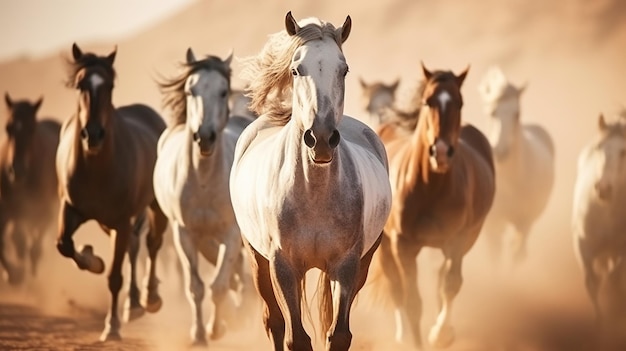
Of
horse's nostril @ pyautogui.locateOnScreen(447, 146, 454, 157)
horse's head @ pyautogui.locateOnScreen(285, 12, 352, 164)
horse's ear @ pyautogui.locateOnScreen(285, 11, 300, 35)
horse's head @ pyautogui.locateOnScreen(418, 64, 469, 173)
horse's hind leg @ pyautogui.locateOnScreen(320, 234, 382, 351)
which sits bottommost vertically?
horse's hind leg @ pyautogui.locateOnScreen(320, 234, 382, 351)

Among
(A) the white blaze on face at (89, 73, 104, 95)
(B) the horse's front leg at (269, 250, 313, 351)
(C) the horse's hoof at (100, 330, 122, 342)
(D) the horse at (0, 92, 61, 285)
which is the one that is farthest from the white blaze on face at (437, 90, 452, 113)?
(D) the horse at (0, 92, 61, 285)

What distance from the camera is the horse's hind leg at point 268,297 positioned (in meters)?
7.40

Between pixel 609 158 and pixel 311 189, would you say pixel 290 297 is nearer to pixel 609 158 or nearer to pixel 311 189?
pixel 311 189

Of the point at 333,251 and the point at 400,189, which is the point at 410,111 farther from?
the point at 333,251

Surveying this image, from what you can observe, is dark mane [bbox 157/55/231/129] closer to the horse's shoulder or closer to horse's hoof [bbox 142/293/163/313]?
horse's hoof [bbox 142/293/163/313]

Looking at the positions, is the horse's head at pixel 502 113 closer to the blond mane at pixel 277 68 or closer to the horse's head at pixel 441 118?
the horse's head at pixel 441 118

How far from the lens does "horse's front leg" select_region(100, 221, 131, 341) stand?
36.3ft

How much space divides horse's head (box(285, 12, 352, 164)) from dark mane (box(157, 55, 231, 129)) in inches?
157

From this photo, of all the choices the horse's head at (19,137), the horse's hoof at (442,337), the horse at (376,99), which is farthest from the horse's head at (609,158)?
the horse's head at (19,137)

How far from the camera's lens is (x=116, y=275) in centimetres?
1118

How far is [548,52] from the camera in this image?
58.0m

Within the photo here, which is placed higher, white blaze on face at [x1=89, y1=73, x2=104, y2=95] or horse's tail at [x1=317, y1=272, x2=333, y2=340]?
white blaze on face at [x1=89, y1=73, x2=104, y2=95]

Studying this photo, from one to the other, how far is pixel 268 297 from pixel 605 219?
581 centimetres

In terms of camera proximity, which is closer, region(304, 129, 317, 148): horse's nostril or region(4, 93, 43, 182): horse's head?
region(304, 129, 317, 148): horse's nostril
